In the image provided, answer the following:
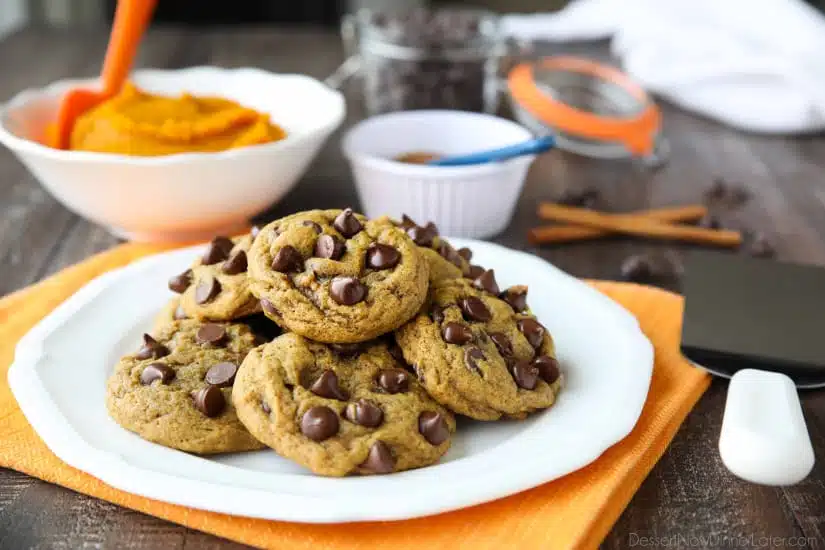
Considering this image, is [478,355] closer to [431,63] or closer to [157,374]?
[157,374]

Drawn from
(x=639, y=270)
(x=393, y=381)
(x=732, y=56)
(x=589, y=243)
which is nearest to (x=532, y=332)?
(x=393, y=381)

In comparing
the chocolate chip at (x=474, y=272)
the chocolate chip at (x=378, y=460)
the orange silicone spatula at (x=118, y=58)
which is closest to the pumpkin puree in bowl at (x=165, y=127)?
the orange silicone spatula at (x=118, y=58)

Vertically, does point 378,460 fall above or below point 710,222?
above

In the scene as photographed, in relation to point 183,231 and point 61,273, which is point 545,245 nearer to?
point 183,231

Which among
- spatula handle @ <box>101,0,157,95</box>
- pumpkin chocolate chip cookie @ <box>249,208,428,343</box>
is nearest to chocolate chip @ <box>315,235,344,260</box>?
pumpkin chocolate chip cookie @ <box>249,208,428,343</box>

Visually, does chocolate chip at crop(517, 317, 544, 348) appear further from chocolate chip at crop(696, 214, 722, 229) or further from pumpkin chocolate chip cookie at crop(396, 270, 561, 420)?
chocolate chip at crop(696, 214, 722, 229)
